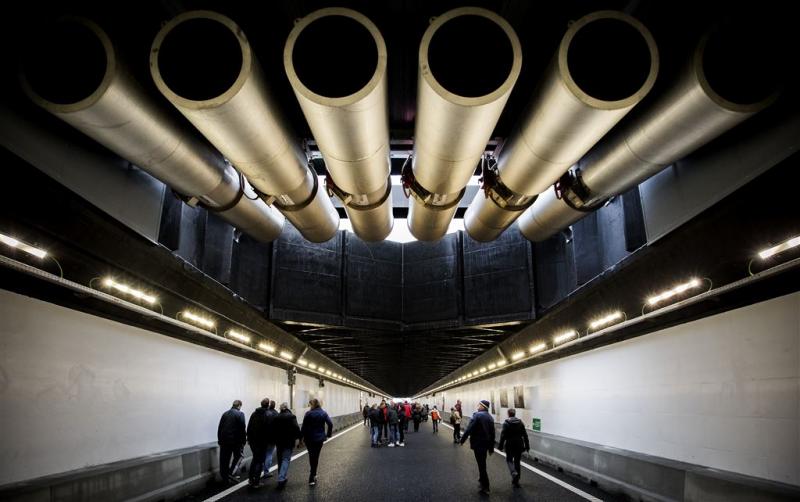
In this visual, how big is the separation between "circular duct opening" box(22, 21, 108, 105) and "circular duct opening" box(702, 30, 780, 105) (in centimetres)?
394

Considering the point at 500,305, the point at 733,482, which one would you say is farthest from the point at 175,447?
the point at 733,482

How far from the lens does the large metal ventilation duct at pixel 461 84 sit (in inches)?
121

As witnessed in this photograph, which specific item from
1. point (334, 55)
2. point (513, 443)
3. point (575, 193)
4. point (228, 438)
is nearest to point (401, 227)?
point (513, 443)

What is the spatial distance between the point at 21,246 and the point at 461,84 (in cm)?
428

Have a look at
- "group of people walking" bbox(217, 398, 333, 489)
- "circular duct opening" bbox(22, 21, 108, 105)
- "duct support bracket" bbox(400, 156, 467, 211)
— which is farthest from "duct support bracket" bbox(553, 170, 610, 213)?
"group of people walking" bbox(217, 398, 333, 489)

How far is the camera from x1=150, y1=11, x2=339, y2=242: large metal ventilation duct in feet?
10.2

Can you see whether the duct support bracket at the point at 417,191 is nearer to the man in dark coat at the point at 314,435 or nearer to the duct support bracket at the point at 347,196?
the duct support bracket at the point at 347,196

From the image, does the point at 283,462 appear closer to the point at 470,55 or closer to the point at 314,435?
the point at 314,435

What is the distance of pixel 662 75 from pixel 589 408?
30.3 ft

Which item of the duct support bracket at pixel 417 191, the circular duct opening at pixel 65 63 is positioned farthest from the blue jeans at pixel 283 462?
the circular duct opening at pixel 65 63

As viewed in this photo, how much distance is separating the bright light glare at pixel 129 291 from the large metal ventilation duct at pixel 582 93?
5143mm

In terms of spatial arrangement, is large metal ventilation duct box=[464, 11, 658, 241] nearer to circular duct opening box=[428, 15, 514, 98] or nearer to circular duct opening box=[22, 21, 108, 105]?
circular duct opening box=[428, 15, 514, 98]

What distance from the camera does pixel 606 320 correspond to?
30.8ft

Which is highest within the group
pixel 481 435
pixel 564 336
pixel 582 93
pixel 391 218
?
pixel 391 218
